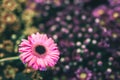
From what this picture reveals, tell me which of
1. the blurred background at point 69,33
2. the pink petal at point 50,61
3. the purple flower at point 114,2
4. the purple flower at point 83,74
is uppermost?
the pink petal at point 50,61

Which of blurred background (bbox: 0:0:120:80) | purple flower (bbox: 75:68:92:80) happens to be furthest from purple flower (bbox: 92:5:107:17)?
purple flower (bbox: 75:68:92:80)

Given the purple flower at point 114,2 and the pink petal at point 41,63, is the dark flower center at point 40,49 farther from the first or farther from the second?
the purple flower at point 114,2

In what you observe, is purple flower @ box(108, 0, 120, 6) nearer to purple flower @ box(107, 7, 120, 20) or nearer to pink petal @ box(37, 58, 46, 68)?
purple flower @ box(107, 7, 120, 20)

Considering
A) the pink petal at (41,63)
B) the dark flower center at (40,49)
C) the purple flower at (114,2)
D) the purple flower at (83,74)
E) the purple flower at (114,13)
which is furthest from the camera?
the purple flower at (114,2)

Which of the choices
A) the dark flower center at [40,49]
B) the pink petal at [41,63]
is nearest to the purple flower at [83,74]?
the dark flower center at [40,49]

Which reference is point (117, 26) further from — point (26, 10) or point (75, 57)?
point (26, 10)

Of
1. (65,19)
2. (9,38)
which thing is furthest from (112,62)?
(9,38)
